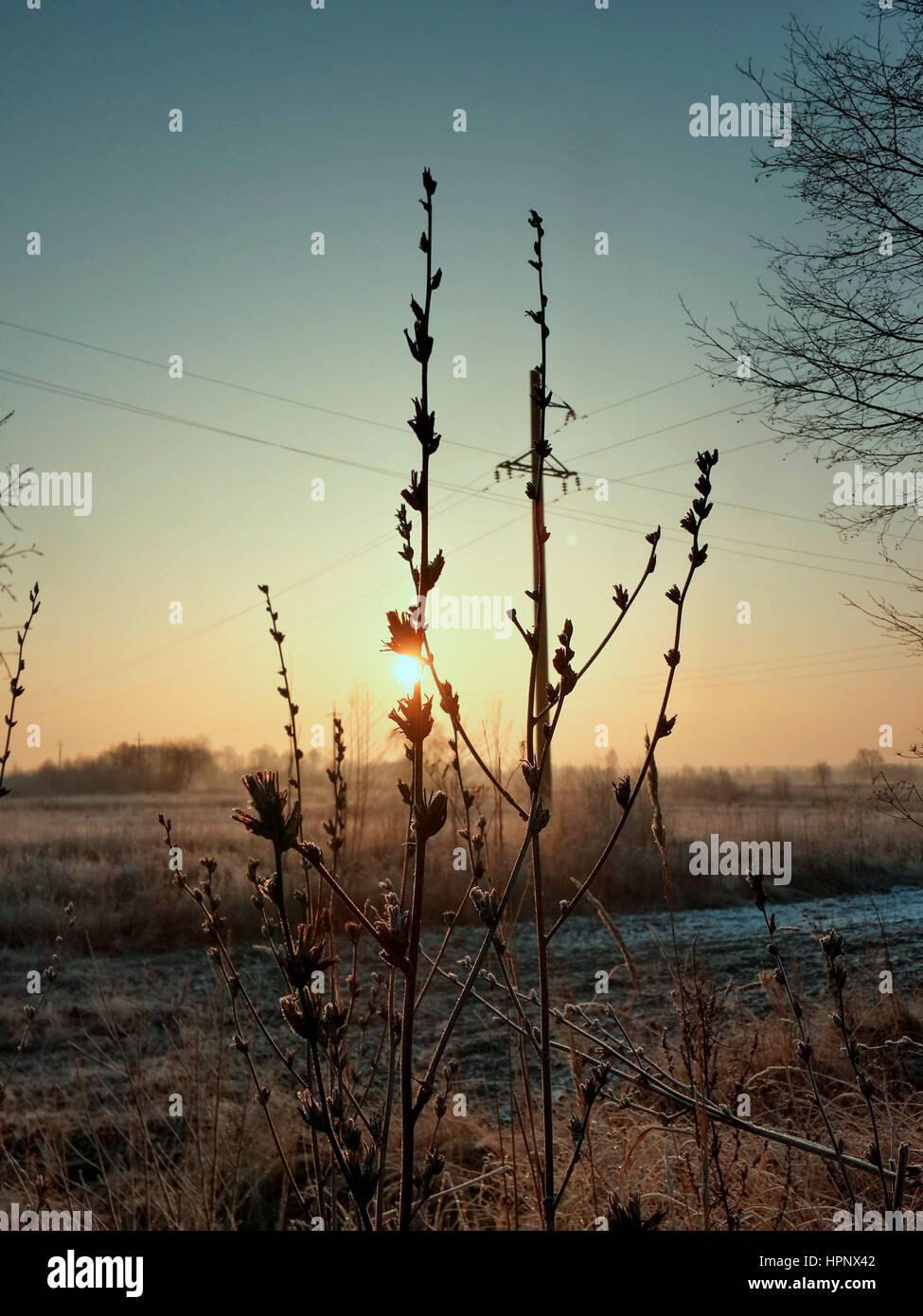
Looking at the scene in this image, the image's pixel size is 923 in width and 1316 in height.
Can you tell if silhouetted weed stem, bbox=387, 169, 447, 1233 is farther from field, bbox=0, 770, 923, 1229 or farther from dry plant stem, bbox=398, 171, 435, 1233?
field, bbox=0, 770, 923, 1229

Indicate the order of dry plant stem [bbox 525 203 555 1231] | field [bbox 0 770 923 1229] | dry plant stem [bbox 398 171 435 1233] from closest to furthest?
1. dry plant stem [bbox 398 171 435 1233]
2. dry plant stem [bbox 525 203 555 1231]
3. field [bbox 0 770 923 1229]

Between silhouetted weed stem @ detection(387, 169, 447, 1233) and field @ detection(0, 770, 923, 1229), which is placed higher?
silhouetted weed stem @ detection(387, 169, 447, 1233)

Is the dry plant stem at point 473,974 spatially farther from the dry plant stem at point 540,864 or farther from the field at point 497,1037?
the field at point 497,1037

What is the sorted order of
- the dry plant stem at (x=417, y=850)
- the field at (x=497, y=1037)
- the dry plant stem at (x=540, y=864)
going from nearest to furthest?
the dry plant stem at (x=417, y=850) < the dry plant stem at (x=540, y=864) < the field at (x=497, y=1037)

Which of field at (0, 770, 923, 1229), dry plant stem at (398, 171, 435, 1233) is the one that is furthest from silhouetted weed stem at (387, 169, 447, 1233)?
field at (0, 770, 923, 1229)

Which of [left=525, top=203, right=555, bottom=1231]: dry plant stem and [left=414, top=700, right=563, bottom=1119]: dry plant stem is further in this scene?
[left=525, top=203, right=555, bottom=1231]: dry plant stem

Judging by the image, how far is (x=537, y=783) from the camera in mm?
1178

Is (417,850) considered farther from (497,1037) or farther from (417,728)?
(497,1037)

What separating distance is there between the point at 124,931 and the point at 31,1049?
3616mm

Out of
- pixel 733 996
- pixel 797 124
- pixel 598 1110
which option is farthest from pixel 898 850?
pixel 598 1110

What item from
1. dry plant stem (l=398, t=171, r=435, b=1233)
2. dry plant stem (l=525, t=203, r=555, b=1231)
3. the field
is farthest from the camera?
the field

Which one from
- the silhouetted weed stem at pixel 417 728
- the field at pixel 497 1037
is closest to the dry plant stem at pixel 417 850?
the silhouetted weed stem at pixel 417 728
